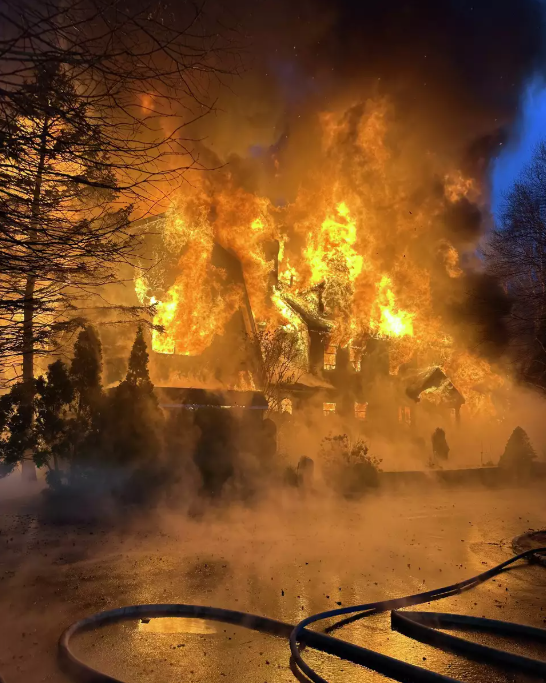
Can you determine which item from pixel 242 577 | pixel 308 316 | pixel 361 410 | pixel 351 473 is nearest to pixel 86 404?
pixel 351 473

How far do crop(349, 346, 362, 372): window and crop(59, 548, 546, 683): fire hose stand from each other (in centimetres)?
3177

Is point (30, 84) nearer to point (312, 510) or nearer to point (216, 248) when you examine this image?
point (312, 510)

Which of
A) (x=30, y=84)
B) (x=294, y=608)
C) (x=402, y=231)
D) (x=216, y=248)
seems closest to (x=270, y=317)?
(x=216, y=248)

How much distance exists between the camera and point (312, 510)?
16250mm

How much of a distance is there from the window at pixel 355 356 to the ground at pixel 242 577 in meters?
23.2

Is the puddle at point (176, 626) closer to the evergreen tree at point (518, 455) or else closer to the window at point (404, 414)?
the evergreen tree at point (518, 455)

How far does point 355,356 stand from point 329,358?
2.25 m

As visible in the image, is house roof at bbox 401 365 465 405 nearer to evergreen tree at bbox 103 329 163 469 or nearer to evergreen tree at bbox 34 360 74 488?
evergreen tree at bbox 103 329 163 469

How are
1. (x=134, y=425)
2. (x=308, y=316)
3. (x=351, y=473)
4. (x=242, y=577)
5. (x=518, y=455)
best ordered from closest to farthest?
(x=242, y=577) → (x=134, y=425) → (x=351, y=473) → (x=518, y=455) → (x=308, y=316)

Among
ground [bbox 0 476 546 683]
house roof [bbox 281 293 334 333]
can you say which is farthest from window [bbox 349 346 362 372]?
ground [bbox 0 476 546 683]

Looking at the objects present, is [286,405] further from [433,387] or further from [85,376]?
[85,376]

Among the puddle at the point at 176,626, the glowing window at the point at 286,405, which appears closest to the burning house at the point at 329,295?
the glowing window at the point at 286,405

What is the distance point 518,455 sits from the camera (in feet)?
83.8

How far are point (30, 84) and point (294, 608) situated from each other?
7322mm
